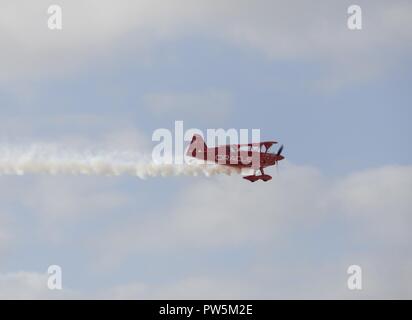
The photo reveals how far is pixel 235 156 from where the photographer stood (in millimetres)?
138500

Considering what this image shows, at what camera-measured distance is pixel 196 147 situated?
5468 inches

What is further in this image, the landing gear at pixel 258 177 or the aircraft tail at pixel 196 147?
the aircraft tail at pixel 196 147

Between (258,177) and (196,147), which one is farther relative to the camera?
(196,147)

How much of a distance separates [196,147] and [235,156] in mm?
4022

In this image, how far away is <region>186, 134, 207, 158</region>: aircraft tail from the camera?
13862cm

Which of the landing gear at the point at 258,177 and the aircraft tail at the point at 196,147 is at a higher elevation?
the aircraft tail at the point at 196,147

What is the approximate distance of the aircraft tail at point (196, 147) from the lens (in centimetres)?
13862

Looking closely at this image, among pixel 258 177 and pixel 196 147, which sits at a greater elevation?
pixel 196 147

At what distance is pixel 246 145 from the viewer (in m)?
139

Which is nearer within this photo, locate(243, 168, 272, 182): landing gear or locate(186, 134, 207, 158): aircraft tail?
locate(243, 168, 272, 182): landing gear
